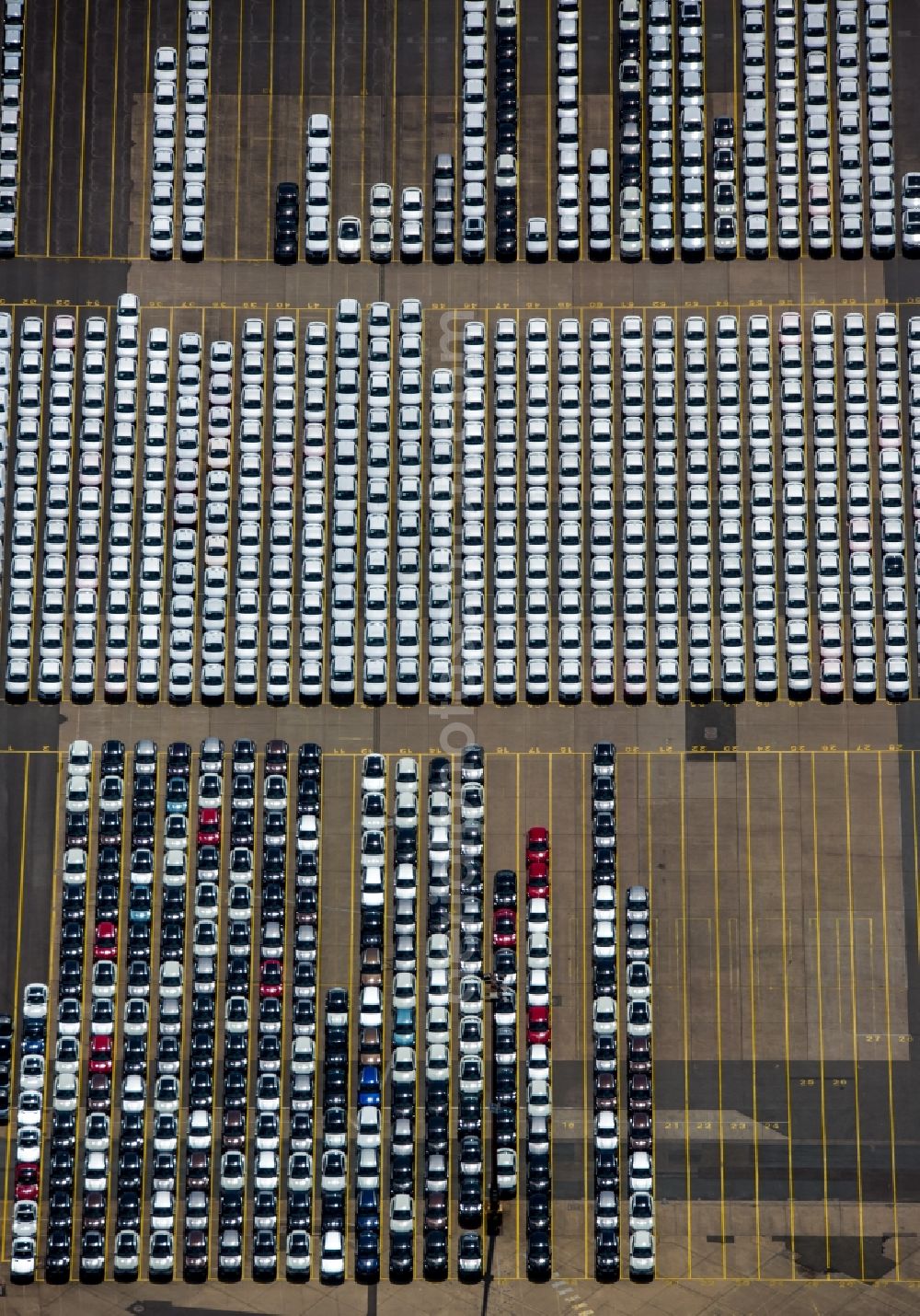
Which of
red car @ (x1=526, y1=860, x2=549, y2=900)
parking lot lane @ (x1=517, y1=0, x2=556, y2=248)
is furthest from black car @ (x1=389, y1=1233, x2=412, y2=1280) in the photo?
parking lot lane @ (x1=517, y1=0, x2=556, y2=248)

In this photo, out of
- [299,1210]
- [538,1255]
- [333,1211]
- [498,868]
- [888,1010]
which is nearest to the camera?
[538,1255]

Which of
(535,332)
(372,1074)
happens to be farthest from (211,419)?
(372,1074)

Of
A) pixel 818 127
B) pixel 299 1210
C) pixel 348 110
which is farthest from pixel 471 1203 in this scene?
pixel 818 127

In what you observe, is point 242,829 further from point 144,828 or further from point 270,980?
point 270,980

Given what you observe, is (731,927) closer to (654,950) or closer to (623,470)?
(654,950)

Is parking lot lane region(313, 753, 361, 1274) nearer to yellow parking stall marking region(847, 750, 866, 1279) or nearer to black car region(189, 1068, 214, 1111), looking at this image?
black car region(189, 1068, 214, 1111)
